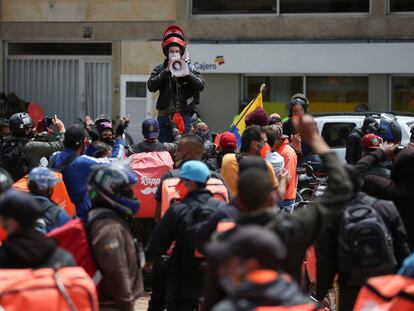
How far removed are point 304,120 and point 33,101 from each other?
1937 centimetres

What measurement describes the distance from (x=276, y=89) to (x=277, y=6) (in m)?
2.06

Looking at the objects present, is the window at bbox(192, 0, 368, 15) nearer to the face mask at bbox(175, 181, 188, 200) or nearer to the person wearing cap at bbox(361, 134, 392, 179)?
the person wearing cap at bbox(361, 134, 392, 179)

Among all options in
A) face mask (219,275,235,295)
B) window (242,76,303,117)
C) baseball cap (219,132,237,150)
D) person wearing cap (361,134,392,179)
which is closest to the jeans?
baseball cap (219,132,237,150)

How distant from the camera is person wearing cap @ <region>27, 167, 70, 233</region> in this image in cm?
641

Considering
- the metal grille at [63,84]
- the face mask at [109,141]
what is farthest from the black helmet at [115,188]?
the metal grille at [63,84]

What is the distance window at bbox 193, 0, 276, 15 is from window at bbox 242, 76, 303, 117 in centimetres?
169

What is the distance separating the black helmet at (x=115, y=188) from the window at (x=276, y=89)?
15967 millimetres

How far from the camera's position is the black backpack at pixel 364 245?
246 inches

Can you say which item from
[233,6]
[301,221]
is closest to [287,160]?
[301,221]

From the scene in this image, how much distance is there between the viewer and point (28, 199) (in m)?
5.31

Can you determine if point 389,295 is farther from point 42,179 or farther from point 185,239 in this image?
point 42,179

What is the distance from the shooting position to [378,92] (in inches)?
846

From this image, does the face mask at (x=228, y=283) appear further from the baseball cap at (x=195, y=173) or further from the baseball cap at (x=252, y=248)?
the baseball cap at (x=195, y=173)

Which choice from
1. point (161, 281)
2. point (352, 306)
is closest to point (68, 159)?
point (161, 281)
